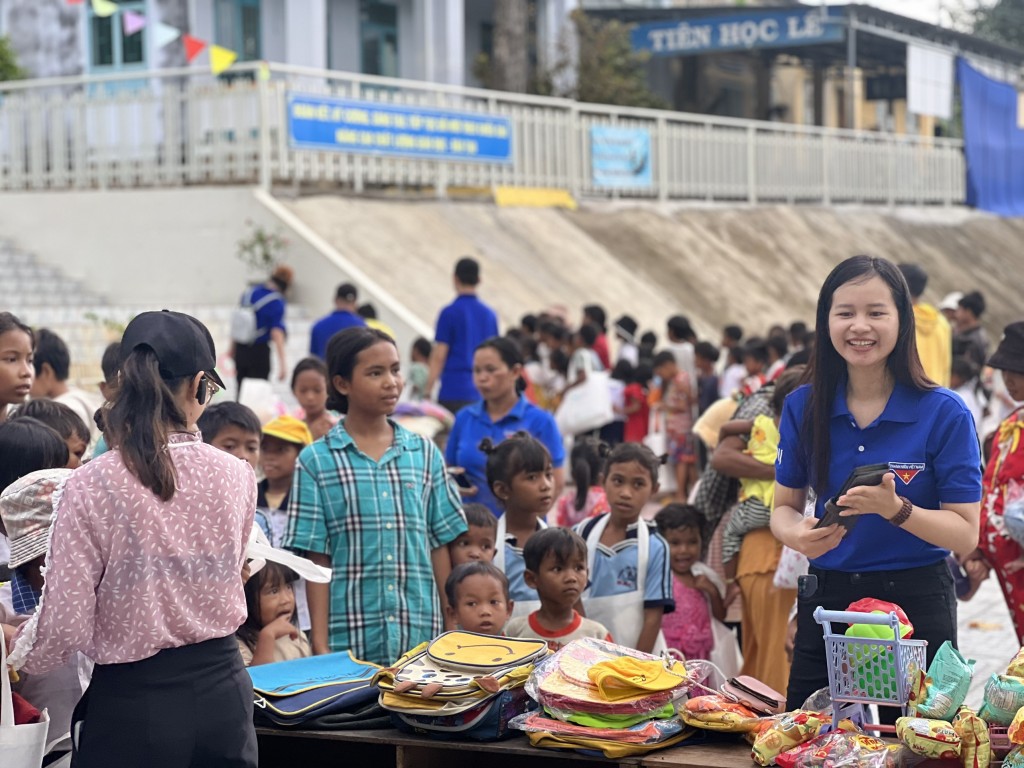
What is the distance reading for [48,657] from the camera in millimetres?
3697

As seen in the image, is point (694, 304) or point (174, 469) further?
point (694, 304)

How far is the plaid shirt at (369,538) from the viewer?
5.23 m

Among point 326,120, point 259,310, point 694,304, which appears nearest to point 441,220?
point 326,120

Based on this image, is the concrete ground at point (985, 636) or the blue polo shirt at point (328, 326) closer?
the concrete ground at point (985, 636)

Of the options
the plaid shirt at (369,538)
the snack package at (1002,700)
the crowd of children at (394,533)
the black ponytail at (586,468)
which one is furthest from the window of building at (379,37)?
the snack package at (1002,700)

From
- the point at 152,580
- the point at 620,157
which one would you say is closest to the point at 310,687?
the point at 152,580

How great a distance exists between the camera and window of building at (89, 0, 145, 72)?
23.8 metres

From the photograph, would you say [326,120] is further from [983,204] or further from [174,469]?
[983,204]

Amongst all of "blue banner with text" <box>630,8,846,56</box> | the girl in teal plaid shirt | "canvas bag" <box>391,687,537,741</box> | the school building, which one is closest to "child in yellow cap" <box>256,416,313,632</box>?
the girl in teal plaid shirt

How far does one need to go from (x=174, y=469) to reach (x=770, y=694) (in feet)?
6.44

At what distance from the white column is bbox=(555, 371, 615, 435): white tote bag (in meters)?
12.9

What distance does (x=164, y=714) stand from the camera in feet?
12.2

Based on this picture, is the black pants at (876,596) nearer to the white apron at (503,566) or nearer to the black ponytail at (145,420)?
the white apron at (503,566)

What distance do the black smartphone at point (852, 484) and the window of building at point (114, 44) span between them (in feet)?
70.1
